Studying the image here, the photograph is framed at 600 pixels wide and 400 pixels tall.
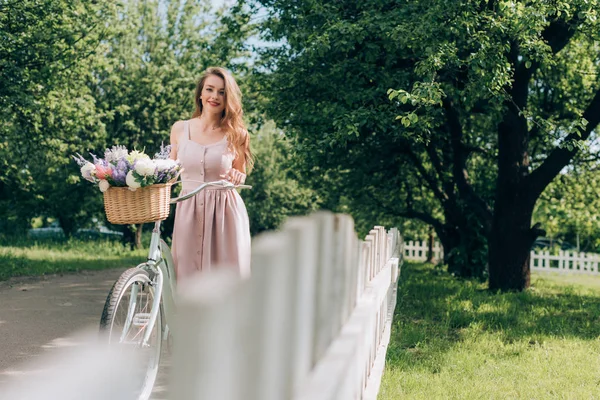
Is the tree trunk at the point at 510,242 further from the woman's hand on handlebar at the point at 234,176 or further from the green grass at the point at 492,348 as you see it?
the woman's hand on handlebar at the point at 234,176

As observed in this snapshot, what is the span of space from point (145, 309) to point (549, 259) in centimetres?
2405

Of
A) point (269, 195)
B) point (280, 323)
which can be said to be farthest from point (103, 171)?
point (269, 195)

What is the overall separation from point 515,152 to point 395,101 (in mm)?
2908

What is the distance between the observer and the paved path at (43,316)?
17.3ft

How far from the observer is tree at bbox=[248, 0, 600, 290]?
8.34 m

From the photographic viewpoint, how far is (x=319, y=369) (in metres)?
1.61

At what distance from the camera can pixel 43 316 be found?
7.29m

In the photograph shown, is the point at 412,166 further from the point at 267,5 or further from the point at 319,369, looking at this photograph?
the point at 319,369

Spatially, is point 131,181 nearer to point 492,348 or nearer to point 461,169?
point 492,348

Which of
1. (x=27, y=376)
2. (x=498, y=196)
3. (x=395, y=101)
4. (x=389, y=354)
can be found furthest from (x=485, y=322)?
(x=27, y=376)

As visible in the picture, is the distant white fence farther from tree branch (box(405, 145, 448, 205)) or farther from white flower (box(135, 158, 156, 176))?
white flower (box(135, 158, 156, 176))

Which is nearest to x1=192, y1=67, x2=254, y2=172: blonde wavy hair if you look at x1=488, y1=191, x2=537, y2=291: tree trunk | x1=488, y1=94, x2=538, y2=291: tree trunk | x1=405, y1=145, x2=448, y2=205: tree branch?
x1=488, y1=94, x2=538, y2=291: tree trunk

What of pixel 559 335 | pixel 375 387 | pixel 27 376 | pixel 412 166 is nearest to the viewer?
pixel 375 387

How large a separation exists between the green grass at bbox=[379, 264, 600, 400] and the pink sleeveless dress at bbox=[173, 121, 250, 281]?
1512 mm
